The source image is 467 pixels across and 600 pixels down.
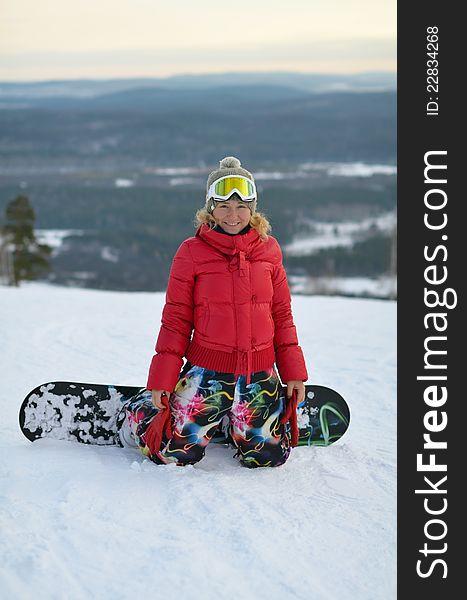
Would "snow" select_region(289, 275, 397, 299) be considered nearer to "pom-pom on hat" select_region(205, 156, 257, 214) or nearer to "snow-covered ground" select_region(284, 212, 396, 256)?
"snow-covered ground" select_region(284, 212, 396, 256)

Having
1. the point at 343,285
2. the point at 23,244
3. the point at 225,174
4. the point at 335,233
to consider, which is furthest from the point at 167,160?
the point at 225,174

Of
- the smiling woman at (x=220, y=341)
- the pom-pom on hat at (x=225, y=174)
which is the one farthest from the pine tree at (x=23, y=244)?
the smiling woman at (x=220, y=341)

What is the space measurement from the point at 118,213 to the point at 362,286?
95.9ft

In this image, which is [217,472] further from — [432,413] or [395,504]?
[432,413]

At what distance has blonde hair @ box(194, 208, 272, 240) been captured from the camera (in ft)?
9.82

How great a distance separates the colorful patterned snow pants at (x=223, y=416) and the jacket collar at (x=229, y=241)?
50 centimetres

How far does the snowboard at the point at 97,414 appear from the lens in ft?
10.6

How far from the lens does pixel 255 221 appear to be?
3.00 metres

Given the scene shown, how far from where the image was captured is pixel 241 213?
9.71 feet

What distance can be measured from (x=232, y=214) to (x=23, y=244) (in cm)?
3348

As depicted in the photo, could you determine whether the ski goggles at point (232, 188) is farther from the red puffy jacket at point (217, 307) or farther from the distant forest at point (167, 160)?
the distant forest at point (167, 160)

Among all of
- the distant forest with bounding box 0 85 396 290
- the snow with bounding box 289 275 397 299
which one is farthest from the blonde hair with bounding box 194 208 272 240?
the snow with bounding box 289 275 397 299

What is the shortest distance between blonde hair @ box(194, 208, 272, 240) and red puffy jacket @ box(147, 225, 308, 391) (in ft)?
0.09

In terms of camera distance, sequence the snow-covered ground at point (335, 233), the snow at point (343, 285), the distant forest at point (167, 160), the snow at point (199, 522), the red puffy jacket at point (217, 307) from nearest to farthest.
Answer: the snow at point (199, 522) → the red puffy jacket at point (217, 307) → the snow at point (343, 285) → the distant forest at point (167, 160) → the snow-covered ground at point (335, 233)
